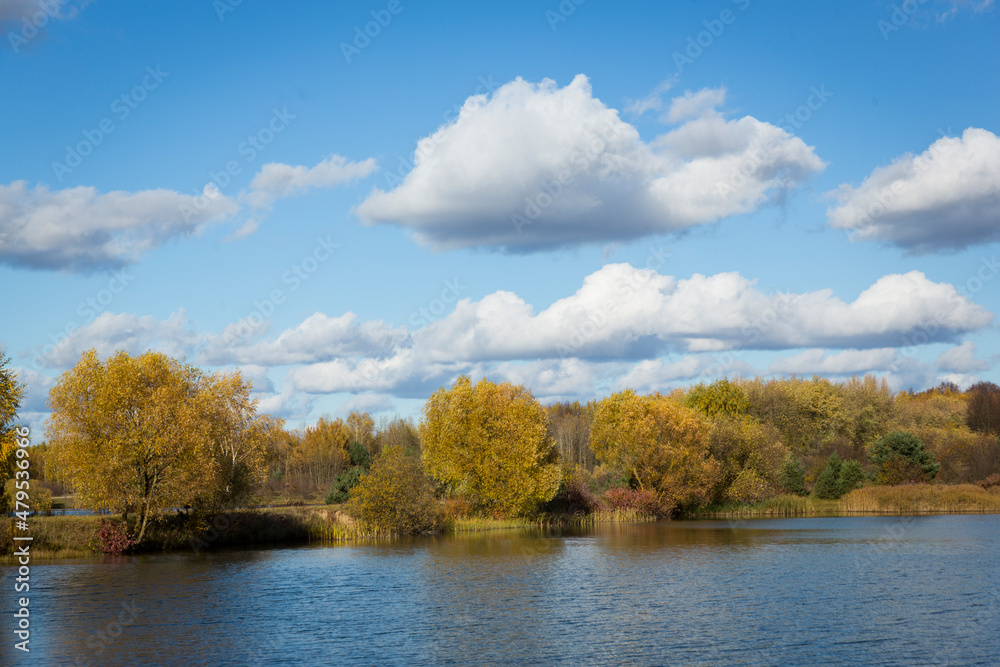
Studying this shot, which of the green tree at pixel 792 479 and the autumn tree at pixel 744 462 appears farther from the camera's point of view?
the green tree at pixel 792 479

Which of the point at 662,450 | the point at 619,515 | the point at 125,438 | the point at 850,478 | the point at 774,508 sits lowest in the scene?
the point at 774,508

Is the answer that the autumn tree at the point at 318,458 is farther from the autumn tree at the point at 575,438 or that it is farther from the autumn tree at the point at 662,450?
the autumn tree at the point at 662,450

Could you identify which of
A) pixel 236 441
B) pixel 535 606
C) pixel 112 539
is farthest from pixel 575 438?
pixel 535 606

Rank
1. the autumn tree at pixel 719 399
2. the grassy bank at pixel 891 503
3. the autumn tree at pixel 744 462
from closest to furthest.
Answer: the grassy bank at pixel 891 503
the autumn tree at pixel 744 462
the autumn tree at pixel 719 399

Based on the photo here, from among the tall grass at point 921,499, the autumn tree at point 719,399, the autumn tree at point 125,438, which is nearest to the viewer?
the autumn tree at point 125,438

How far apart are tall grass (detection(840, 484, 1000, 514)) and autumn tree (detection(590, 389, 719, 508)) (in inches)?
560

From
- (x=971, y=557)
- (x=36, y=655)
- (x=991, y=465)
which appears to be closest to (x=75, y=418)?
(x=36, y=655)

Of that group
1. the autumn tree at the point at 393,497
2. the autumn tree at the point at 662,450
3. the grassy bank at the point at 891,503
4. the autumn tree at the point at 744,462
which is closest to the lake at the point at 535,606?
the autumn tree at the point at 393,497

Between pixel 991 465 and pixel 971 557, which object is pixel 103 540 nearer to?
pixel 971 557

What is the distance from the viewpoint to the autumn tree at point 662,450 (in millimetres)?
75938

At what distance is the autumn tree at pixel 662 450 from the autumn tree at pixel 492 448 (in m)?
9.24

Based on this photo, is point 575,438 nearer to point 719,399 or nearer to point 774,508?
point 719,399

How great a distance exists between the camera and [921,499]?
Result: 7656 cm

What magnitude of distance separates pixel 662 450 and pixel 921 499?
2517 cm
